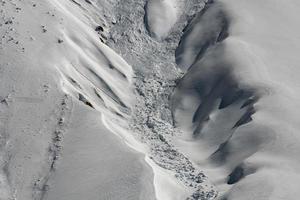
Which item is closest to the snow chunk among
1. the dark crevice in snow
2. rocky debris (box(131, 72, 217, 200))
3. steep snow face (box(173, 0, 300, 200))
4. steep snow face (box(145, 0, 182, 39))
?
steep snow face (box(145, 0, 182, 39))

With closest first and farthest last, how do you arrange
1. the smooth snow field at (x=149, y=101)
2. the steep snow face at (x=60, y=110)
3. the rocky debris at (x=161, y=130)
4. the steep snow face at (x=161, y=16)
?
the steep snow face at (x=60, y=110) → the smooth snow field at (x=149, y=101) → the rocky debris at (x=161, y=130) → the steep snow face at (x=161, y=16)

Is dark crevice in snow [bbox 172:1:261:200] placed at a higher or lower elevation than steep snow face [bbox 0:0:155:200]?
higher

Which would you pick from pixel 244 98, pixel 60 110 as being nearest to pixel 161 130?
pixel 244 98

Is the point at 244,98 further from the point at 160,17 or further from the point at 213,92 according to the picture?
the point at 160,17

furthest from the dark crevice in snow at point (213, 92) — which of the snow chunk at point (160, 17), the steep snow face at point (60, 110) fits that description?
the steep snow face at point (60, 110)

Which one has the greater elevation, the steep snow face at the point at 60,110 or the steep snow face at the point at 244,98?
the steep snow face at the point at 244,98

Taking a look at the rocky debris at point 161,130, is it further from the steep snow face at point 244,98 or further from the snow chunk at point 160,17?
the snow chunk at point 160,17

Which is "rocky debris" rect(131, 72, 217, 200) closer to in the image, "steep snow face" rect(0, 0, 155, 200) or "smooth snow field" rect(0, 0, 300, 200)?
"smooth snow field" rect(0, 0, 300, 200)
